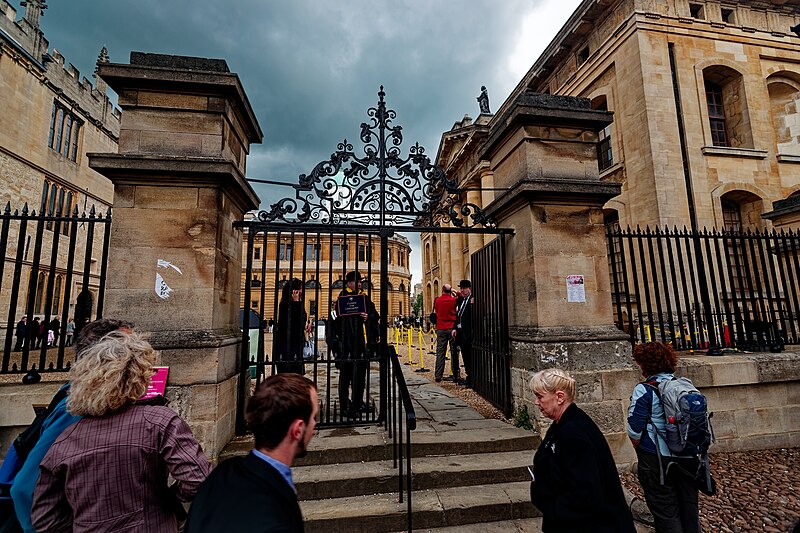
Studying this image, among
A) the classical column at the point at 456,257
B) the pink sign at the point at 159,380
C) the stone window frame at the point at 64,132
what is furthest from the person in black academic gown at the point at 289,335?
the stone window frame at the point at 64,132

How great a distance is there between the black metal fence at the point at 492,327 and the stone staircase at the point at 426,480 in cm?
77

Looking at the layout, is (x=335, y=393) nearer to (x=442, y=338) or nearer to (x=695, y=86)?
(x=442, y=338)

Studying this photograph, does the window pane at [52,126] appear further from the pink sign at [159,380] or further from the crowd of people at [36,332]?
the pink sign at [159,380]

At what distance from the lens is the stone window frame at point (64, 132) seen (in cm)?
2205

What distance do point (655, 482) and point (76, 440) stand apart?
3796mm

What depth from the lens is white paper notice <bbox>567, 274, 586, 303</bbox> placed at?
16.2ft

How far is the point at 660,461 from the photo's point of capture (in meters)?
2.96

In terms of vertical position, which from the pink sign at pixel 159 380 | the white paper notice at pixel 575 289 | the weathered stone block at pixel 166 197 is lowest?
the pink sign at pixel 159 380

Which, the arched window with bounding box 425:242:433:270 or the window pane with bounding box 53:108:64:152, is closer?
the window pane with bounding box 53:108:64:152

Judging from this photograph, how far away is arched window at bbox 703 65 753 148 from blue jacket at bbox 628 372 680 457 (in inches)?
652

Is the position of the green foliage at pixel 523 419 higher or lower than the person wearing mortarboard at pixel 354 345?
lower

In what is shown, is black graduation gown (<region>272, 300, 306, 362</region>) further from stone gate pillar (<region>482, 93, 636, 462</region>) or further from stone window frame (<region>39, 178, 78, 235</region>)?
stone window frame (<region>39, 178, 78, 235</region>)

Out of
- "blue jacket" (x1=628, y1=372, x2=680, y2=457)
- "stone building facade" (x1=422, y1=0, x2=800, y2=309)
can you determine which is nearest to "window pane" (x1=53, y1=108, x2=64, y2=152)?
"stone building facade" (x1=422, y1=0, x2=800, y2=309)

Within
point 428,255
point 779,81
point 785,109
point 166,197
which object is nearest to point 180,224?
point 166,197
